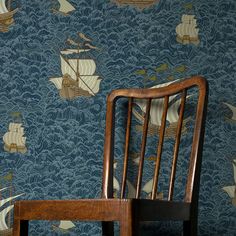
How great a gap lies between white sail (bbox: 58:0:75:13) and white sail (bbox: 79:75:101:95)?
26cm

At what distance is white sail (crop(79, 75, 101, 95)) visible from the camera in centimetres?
199

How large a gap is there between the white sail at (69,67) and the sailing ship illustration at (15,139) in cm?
25

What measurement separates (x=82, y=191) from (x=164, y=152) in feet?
1.03

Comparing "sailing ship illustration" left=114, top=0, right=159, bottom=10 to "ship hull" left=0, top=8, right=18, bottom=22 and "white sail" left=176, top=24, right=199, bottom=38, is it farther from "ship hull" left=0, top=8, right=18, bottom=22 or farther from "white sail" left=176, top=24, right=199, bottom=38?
"ship hull" left=0, top=8, right=18, bottom=22

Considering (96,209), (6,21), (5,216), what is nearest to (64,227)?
(5,216)

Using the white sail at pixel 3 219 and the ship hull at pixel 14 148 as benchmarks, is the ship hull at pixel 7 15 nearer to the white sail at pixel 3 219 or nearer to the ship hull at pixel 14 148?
the ship hull at pixel 14 148

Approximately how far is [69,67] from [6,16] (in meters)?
0.30

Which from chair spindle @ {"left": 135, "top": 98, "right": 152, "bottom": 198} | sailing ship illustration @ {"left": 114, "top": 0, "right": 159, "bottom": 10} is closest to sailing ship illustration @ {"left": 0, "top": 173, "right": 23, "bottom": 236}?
chair spindle @ {"left": 135, "top": 98, "right": 152, "bottom": 198}

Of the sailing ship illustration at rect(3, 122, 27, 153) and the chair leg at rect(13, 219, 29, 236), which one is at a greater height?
the sailing ship illustration at rect(3, 122, 27, 153)

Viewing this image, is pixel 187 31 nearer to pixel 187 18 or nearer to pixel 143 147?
pixel 187 18

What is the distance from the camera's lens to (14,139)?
199 centimetres

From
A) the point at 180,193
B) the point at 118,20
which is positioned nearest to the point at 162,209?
the point at 180,193

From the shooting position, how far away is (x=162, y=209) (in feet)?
4.70

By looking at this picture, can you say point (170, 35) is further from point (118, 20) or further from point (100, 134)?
point (100, 134)
